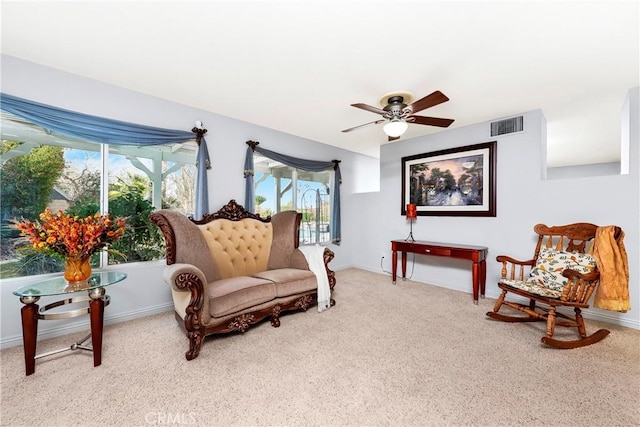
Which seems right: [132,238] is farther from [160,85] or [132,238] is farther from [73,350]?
[160,85]

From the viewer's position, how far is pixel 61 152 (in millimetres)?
2531

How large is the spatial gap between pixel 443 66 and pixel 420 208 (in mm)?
2395

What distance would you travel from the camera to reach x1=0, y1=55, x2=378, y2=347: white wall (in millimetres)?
2246

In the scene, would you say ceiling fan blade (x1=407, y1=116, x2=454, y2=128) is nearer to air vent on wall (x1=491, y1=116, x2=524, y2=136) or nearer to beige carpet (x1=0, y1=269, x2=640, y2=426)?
air vent on wall (x1=491, y1=116, x2=524, y2=136)

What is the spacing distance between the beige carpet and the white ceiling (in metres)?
2.44

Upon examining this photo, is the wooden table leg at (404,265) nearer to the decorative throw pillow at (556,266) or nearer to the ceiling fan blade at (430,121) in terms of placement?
the decorative throw pillow at (556,266)

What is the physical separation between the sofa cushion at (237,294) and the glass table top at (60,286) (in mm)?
778

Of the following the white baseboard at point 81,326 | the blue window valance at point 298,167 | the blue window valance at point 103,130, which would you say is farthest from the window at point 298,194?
the white baseboard at point 81,326

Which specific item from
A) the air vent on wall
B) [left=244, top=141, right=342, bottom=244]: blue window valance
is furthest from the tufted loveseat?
the air vent on wall

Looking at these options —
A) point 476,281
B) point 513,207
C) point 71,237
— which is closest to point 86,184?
point 71,237

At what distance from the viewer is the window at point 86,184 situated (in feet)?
7.55

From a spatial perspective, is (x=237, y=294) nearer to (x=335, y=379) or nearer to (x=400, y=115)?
(x=335, y=379)

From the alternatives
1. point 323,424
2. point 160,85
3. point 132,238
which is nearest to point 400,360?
point 323,424

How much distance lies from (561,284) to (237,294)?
3.14 meters
